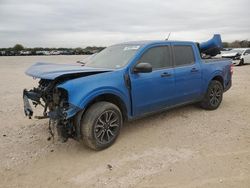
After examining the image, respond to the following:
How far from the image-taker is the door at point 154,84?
4.94 metres

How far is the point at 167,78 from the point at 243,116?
2194 millimetres

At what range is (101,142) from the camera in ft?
14.7

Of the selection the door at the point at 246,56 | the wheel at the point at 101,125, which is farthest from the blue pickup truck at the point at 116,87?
the door at the point at 246,56

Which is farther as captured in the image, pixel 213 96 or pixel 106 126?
pixel 213 96

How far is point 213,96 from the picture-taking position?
678cm

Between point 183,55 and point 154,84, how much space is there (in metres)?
1.31

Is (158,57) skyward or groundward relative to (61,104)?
skyward

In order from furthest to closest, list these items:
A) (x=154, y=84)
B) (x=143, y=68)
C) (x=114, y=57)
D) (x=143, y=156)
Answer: (x=114, y=57)
(x=154, y=84)
(x=143, y=68)
(x=143, y=156)

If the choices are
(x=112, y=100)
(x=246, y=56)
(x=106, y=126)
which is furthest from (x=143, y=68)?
(x=246, y=56)

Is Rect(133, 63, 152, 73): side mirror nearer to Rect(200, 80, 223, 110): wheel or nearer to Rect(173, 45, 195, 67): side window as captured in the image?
Rect(173, 45, 195, 67): side window

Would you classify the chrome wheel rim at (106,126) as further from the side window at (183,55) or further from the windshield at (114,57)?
the side window at (183,55)

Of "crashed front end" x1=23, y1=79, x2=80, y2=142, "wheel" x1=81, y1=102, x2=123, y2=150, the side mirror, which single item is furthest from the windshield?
"crashed front end" x1=23, y1=79, x2=80, y2=142

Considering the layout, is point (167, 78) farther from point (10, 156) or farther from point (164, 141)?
point (10, 156)

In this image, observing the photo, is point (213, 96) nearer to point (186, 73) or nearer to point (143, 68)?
point (186, 73)
